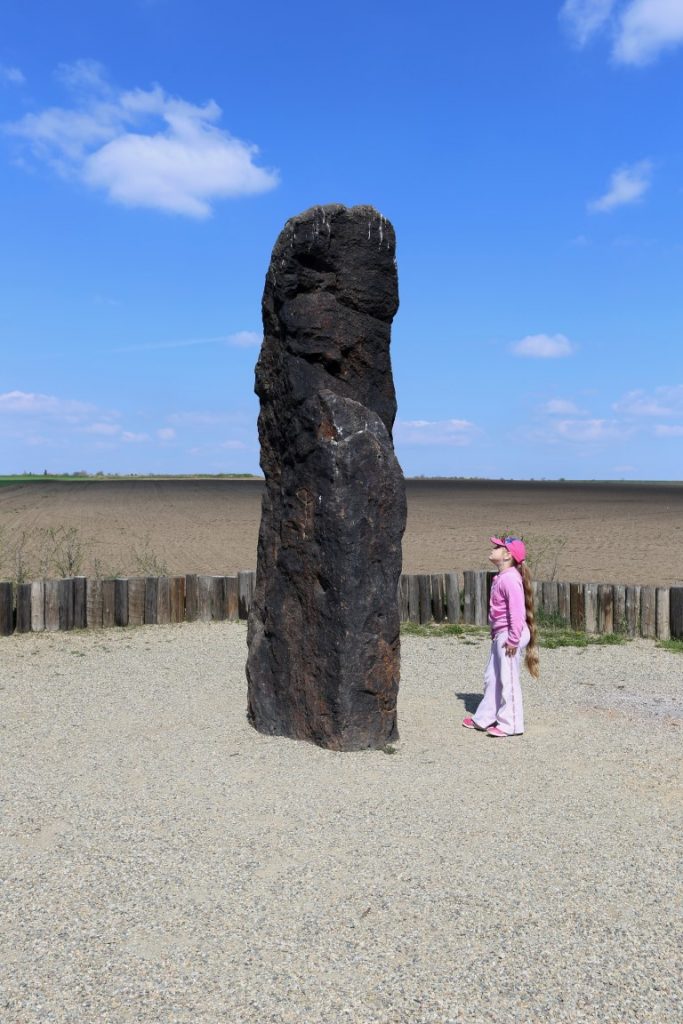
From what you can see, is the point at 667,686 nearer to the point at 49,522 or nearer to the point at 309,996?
the point at 309,996

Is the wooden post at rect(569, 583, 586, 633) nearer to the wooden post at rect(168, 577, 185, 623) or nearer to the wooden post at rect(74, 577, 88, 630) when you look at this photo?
the wooden post at rect(168, 577, 185, 623)

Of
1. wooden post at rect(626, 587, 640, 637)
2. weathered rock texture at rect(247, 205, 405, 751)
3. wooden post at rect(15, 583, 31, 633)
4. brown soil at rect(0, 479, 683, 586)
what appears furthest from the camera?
brown soil at rect(0, 479, 683, 586)

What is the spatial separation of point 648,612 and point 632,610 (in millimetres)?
207

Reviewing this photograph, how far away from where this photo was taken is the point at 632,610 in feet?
40.0

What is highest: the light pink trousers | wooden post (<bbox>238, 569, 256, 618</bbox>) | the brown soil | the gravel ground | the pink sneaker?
the brown soil

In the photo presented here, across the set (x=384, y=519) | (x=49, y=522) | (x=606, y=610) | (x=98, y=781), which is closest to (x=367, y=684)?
(x=384, y=519)

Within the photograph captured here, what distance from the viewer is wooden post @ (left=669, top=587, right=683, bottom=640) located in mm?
11969

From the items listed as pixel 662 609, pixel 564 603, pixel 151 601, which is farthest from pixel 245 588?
pixel 662 609

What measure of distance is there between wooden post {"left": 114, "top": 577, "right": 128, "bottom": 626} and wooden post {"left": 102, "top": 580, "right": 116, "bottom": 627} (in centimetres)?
3

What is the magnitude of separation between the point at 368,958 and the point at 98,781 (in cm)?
301

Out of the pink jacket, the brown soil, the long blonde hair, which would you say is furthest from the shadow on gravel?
the brown soil

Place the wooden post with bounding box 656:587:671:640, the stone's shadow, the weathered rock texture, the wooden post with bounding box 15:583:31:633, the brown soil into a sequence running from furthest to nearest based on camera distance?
the brown soil
the wooden post with bounding box 656:587:671:640
the wooden post with bounding box 15:583:31:633
the stone's shadow
the weathered rock texture

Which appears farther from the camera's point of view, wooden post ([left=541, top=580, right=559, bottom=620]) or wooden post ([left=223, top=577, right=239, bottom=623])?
wooden post ([left=223, top=577, right=239, bottom=623])

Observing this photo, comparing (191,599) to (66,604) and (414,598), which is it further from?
(414,598)
